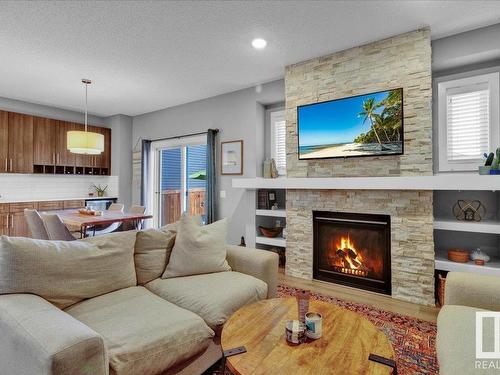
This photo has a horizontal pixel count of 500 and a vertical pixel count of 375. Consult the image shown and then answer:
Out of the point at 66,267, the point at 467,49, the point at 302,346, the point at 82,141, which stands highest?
the point at 467,49

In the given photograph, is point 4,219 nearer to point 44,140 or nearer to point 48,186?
point 48,186

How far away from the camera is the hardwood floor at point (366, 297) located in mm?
2726

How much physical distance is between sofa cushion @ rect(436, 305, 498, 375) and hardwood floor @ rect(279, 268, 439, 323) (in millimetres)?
1059

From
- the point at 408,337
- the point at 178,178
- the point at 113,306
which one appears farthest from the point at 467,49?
the point at 178,178

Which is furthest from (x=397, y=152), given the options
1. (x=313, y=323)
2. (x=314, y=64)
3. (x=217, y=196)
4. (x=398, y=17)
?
(x=217, y=196)

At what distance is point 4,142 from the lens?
4.96 meters

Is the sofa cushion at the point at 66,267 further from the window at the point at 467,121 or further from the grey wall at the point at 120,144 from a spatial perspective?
the grey wall at the point at 120,144

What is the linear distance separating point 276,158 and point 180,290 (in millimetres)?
2908

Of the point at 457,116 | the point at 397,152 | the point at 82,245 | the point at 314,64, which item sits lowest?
the point at 82,245

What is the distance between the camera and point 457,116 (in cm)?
309

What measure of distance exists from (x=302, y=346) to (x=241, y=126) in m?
3.75

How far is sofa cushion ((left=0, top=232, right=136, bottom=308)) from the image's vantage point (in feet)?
5.11

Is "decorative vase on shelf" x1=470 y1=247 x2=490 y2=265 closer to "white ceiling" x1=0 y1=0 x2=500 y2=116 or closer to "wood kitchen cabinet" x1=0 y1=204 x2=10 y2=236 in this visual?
"white ceiling" x1=0 y1=0 x2=500 y2=116

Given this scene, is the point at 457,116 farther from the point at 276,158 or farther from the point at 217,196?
the point at 217,196
